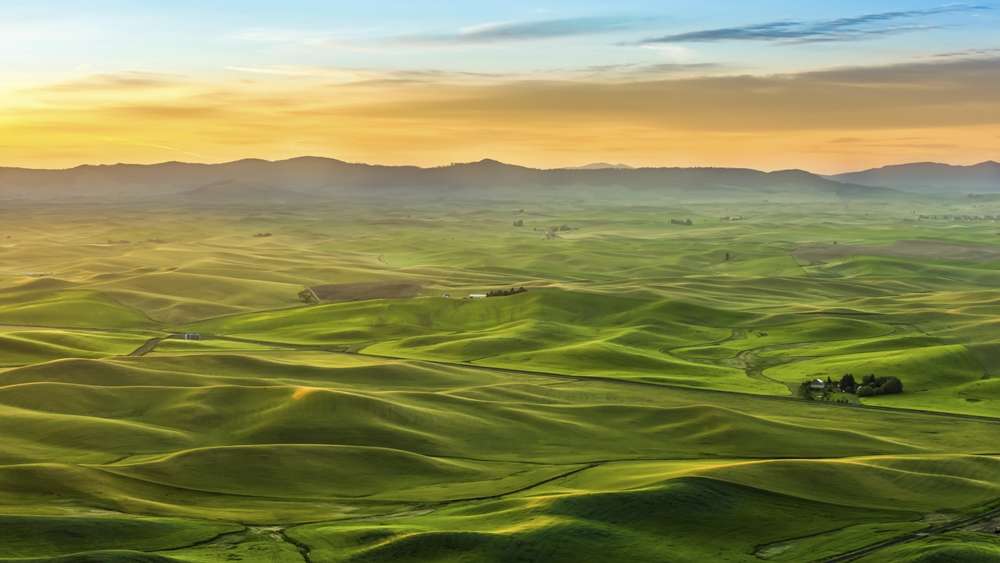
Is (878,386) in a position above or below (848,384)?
below

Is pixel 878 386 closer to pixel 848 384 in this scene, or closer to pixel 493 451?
pixel 848 384

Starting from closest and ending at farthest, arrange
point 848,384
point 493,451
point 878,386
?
point 493,451 → point 878,386 → point 848,384

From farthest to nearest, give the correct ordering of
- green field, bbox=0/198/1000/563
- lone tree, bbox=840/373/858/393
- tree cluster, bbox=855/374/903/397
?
lone tree, bbox=840/373/858/393 → tree cluster, bbox=855/374/903/397 → green field, bbox=0/198/1000/563

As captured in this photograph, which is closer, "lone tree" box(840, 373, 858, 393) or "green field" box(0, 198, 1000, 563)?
"green field" box(0, 198, 1000, 563)

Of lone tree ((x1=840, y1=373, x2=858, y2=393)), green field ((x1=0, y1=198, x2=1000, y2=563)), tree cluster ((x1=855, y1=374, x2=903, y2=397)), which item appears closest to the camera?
green field ((x1=0, y1=198, x2=1000, y2=563))

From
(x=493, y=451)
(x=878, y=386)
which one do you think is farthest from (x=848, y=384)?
(x=493, y=451)

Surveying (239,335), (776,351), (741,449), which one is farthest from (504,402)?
(239,335)

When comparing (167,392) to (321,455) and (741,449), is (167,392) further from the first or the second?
(741,449)

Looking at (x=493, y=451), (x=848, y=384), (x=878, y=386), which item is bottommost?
(x=493, y=451)

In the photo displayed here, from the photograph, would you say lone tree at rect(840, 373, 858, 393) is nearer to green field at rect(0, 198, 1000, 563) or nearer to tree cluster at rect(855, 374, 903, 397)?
tree cluster at rect(855, 374, 903, 397)

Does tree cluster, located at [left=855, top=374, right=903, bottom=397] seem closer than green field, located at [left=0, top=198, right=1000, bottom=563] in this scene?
No

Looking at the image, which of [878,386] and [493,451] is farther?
[878,386]

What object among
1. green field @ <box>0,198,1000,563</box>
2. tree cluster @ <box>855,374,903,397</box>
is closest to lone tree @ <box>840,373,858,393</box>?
tree cluster @ <box>855,374,903,397</box>
